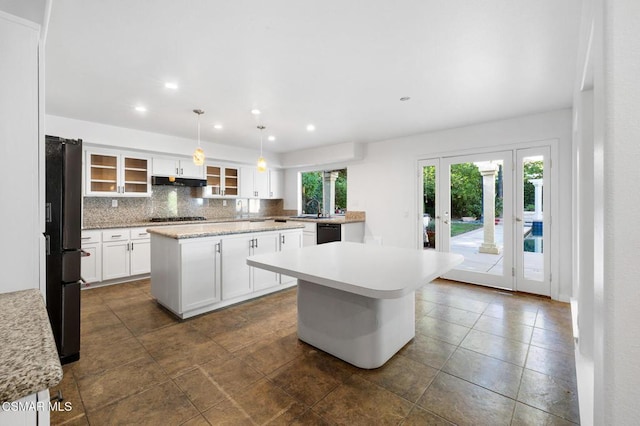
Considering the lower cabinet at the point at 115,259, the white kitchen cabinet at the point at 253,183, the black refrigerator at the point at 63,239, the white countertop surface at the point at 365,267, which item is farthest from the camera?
the white kitchen cabinet at the point at 253,183

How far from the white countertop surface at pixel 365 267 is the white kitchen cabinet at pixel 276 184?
4405 millimetres

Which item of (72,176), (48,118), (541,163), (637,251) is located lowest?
(637,251)

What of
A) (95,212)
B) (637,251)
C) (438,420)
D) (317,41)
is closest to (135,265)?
(95,212)

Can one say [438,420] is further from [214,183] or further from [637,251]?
[214,183]

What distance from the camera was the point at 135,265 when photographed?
4531 mm

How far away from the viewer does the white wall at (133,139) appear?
390 cm

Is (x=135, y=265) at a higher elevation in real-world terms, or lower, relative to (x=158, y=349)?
higher

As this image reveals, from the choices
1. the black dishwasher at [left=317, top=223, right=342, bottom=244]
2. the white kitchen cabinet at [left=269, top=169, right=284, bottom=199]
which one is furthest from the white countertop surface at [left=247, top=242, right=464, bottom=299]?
the white kitchen cabinet at [left=269, top=169, right=284, bottom=199]

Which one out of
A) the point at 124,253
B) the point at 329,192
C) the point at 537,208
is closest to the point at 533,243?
the point at 537,208

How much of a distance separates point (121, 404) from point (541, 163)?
4.98 m

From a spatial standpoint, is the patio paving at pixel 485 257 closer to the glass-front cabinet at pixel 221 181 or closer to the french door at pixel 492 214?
the french door at pixel 492 214

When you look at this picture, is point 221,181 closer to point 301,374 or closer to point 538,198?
point 301,374

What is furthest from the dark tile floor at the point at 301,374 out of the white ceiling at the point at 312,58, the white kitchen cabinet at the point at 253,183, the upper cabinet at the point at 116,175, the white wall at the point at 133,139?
the white kitchen cabinet at the point at 253,183

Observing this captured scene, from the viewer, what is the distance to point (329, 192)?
6.81m
